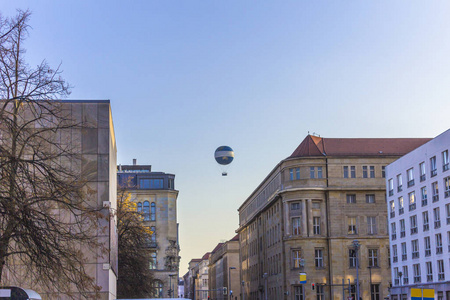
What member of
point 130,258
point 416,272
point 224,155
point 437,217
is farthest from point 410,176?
point 130,258

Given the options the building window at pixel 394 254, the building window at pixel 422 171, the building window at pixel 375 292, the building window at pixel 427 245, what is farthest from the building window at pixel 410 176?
the building window at pixel 375 292

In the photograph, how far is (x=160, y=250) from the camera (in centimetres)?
12075

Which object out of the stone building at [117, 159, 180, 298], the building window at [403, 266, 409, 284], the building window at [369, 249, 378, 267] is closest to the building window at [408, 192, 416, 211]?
the building window at [403, 266, 409, 284]

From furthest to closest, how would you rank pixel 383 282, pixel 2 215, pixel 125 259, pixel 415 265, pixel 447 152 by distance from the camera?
pixel 383 282, pixel 415 265, pixel 447 152, pixel 125 259, pixel 2 215

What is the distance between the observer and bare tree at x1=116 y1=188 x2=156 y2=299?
5523cm

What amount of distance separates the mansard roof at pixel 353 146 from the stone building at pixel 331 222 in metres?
0.21

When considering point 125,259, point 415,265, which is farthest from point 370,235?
point 125,259

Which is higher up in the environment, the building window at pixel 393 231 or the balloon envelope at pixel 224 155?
the balloon envelope at pixel 224 155

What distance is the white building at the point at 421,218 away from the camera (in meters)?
67.9

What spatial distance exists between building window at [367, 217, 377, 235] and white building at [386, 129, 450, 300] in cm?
1397

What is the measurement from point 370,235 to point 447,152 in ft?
108

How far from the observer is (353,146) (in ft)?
348

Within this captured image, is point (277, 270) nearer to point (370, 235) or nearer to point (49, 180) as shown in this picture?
point (370, 235)

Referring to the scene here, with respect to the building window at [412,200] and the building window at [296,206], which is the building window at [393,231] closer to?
the building window at [412,200]
